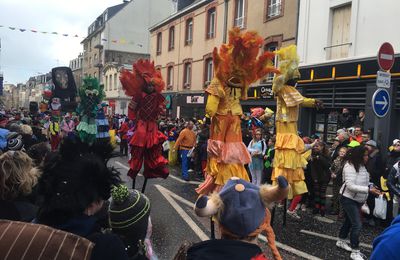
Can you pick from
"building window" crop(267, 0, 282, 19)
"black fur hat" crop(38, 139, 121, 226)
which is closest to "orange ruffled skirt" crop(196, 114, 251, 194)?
"black fur hat" crop(38, 139, 121, 226)

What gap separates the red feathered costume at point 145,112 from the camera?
7.21 metres

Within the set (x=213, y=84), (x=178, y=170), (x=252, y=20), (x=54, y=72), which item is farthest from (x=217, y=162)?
(x=252, y=20)

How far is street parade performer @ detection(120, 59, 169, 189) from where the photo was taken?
7211 mm

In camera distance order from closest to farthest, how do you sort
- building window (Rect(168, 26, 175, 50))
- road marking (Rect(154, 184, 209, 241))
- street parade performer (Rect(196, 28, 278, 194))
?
1. street parade performer (Rect(196, 28, 278, 194))
2. road marking (Rect(154, 184, 209, 241))
3. building window (Rect(168, 26, 175, 50))

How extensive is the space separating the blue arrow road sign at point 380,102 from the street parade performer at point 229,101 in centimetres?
212

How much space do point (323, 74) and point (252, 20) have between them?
5.88m

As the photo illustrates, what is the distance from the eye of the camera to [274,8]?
16828 mm

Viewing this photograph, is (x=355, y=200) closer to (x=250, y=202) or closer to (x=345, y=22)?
(x=250, y=202)

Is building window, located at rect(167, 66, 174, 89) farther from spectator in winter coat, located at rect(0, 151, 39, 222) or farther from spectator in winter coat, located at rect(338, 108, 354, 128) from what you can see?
spectator in winter coat, located at rect(0, 151, 39, 222)

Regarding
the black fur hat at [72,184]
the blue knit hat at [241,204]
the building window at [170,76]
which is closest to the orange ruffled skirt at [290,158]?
the blue knit hat at [241,204]

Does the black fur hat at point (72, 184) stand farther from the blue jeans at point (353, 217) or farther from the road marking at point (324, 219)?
the road marking at point (324, 219)

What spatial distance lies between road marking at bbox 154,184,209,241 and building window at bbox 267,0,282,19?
33.4 ft

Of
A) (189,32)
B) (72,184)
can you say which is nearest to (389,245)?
(72,184)

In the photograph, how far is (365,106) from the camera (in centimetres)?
1201
